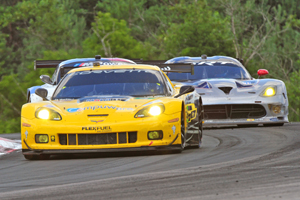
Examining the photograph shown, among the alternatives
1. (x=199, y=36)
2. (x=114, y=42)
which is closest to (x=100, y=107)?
(x=199, y=36)

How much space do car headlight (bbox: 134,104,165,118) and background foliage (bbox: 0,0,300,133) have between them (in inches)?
827

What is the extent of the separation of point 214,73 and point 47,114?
586 cm

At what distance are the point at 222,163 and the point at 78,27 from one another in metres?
35.3

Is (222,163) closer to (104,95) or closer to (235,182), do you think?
(235,182)

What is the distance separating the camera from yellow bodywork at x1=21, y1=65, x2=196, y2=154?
21.9ft

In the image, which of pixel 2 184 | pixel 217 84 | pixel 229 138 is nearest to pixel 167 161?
pixel 2 184

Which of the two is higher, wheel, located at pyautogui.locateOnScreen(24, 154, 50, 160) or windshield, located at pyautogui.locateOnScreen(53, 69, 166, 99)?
windshield, located at pyautogui.locateOnScreen(53, 69, 166, 99)

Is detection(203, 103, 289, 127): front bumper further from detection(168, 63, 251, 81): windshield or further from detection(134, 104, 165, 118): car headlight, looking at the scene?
detection(134, 104, 165, 118): car headlight

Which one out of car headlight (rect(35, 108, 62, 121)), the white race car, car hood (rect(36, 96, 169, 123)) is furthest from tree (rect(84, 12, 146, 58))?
car headlight (rect(35, 108, 62, 121))

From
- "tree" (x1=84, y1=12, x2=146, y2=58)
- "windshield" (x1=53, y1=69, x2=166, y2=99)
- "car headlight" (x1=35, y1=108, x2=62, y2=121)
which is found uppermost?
"windshield" (x1=53, y1=69, x2=166, y2=99)

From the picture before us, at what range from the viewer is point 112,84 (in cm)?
782

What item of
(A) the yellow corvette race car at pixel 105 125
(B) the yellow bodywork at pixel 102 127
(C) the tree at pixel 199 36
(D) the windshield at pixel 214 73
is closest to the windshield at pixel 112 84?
(A) the yellow corvette race car at pixel 105 125

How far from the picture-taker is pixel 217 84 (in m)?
11.2

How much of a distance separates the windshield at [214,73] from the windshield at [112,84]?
3.97 metres
